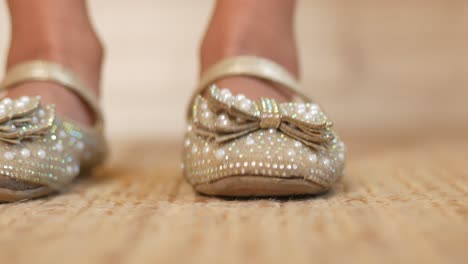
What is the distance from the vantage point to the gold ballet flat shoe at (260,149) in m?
0.60

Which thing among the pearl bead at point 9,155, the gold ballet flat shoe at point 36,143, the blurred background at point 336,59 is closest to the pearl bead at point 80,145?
the gold ballet flat shoe at point 36,143

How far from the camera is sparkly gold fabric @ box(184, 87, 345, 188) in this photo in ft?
1.96

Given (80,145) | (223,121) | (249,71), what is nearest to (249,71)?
(249,71)

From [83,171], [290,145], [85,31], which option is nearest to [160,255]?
[290,145]

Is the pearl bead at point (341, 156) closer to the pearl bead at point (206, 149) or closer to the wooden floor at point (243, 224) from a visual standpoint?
the wooden floor at point (243, 224)

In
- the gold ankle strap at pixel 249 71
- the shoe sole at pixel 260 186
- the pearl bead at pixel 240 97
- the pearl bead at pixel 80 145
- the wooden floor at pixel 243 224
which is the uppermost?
the gold ankle strap at pixel 249 71

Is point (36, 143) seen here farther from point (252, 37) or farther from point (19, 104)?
point (252, 37)

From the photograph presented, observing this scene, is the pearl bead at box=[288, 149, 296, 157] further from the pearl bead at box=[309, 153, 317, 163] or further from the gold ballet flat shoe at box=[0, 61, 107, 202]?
the gold ballet flat shoe at box=[0, 61, 107, 202]

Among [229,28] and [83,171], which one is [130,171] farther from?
[229,28]

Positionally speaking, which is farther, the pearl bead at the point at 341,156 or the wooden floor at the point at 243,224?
the pearl bead at the point at 341,156

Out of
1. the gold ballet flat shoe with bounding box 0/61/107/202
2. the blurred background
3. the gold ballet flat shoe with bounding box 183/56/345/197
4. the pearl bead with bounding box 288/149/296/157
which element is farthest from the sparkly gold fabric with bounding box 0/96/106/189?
the blurred background

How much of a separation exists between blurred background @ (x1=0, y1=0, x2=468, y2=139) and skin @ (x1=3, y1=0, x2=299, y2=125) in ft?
2.46

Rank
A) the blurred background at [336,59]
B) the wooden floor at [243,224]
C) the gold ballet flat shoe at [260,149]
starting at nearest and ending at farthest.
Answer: the wooden floor at [243,224], the gold ballet flat shoe at [260,149], the blurred background at [336,59]

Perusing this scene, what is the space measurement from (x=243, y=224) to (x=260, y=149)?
11cm
